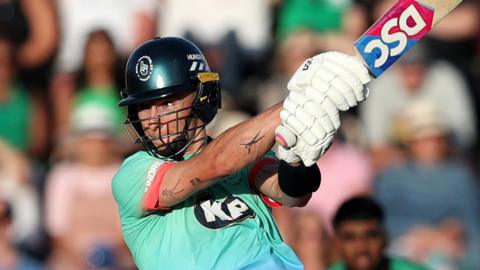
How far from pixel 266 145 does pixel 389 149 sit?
5502 mm

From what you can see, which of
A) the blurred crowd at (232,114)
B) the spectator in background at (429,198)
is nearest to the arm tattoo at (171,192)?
the blurred crowd at (232,114)

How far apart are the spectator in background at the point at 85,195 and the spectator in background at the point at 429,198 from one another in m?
2.39

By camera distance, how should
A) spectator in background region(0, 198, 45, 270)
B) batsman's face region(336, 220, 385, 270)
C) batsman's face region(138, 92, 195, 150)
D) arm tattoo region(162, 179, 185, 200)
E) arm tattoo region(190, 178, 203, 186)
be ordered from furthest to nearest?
1. spectator in background region(0, 198, 45, 270)
2. batsman's face region(336, 220, 385, 270)
3. batsman's face region(138, 92, 195, 150)
4. arm tattoo region(162, 179, 185, 200)
5. arm tattoo region(190, 178, 203, 186)

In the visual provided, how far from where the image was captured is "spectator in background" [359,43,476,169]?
990 centimetres

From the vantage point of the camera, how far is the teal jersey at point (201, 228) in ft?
15.9

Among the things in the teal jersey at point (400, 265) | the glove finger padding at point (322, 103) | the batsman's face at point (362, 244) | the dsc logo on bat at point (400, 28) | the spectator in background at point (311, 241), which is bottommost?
the spectator in background at point (311, 241)

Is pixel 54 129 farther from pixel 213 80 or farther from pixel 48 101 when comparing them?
pixel 213 80

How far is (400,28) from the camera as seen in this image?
4422mm

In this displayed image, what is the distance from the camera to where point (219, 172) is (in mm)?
4504

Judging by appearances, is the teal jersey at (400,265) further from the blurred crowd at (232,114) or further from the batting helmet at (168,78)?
the batting helmet at (168,78)

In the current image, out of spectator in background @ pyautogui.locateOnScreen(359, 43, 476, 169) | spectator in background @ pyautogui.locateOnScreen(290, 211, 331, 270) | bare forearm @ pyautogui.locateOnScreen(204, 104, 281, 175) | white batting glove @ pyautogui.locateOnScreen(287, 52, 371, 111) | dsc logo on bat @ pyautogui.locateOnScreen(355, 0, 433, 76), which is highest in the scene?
dsc logo on bat @ pyautogui.locateOnScreen(355, 0, 433, 76)

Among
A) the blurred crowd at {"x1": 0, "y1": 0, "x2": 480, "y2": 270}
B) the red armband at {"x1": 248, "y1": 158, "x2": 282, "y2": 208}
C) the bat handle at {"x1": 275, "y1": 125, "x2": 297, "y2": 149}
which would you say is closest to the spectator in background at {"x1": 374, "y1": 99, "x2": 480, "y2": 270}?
the blurred crowd at {"x1": 0, "y1": 0, "x2": 480, "y2": 270}

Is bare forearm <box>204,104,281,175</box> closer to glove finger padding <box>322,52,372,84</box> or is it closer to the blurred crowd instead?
glove finger padding <box>322,52,372,84</box>

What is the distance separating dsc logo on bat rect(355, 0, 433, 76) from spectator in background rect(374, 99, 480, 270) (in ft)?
16.9
